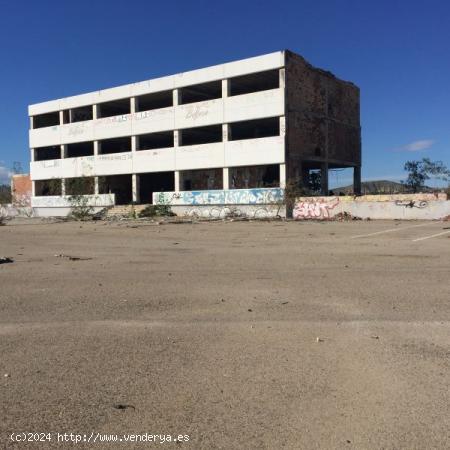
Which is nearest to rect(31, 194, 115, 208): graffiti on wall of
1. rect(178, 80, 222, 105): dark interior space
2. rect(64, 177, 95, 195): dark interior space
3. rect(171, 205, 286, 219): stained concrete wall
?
rect(64, 177, 95, 195): dark interior space

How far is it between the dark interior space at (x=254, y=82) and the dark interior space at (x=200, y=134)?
11.5ft

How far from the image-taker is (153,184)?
52.2 metres

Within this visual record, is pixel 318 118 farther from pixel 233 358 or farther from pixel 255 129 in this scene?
pixel 233 358

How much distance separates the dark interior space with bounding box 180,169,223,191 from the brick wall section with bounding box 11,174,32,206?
1942cm

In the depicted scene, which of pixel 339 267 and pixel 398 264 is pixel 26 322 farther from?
pixel 398 264

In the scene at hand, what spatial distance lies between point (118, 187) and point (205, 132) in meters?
10.8

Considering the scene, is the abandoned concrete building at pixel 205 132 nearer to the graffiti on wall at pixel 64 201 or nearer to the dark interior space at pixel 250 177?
the dark interior space at pixel 250 177

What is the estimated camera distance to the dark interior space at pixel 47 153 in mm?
51859

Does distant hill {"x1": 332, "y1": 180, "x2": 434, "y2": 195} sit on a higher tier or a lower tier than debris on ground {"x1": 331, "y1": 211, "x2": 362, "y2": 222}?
higher

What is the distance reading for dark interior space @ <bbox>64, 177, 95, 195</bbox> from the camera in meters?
45.5

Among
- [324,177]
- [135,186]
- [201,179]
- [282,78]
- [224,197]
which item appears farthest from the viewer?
[135,186]

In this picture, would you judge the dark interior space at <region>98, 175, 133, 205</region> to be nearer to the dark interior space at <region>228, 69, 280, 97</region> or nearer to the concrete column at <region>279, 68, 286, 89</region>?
the dark interior space at <region>228, 69, 280, 97</region>

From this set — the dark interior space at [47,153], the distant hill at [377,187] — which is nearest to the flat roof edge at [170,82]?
the dark interior space at [47,153]

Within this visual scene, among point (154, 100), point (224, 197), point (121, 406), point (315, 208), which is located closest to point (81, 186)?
point (154, 100)
